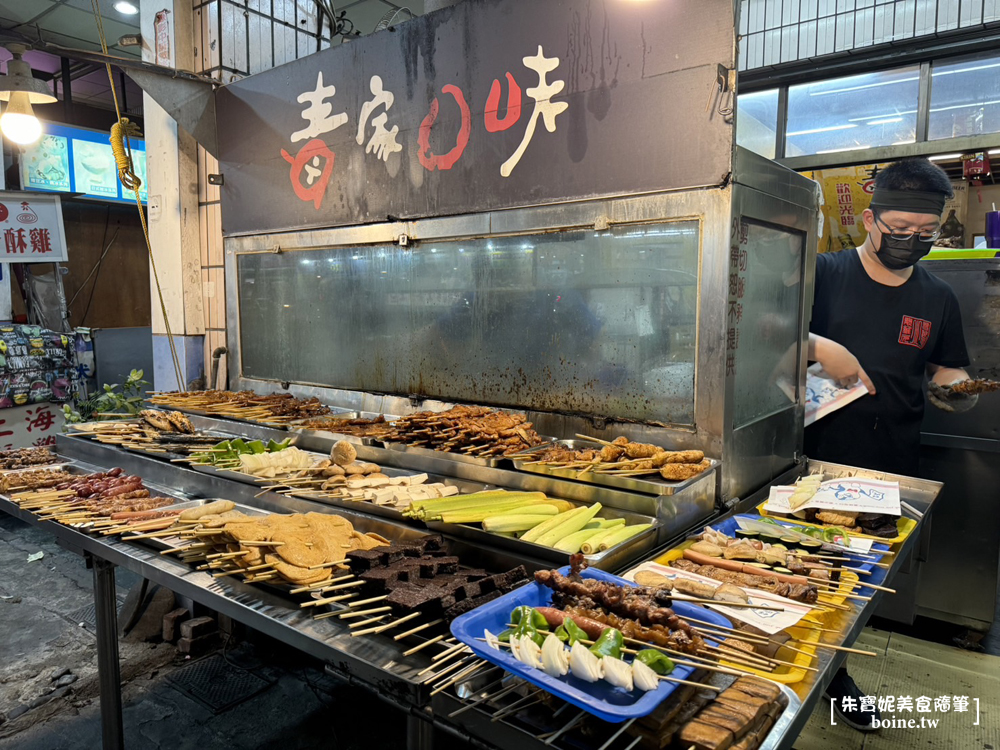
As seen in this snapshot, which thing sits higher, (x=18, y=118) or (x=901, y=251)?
(x=18, y=118)

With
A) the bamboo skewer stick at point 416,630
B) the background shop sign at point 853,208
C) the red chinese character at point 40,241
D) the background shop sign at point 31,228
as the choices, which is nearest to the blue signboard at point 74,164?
the background shop sign at point 31,228

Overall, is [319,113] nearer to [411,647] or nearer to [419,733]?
[411,647]

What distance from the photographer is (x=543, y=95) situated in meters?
4.27

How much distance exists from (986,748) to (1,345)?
10291mm

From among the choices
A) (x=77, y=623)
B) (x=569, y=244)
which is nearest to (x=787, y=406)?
(x=569, y=244)

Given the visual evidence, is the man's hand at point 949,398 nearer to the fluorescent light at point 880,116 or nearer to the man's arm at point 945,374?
the man's arm at point 945,374

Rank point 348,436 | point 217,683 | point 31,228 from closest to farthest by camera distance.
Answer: point 348,436
point 217,683
point 31,228

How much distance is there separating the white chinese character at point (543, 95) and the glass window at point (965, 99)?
3998mm

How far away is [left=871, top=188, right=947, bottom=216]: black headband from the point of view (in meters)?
5.34

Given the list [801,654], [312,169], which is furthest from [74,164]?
[801,654]

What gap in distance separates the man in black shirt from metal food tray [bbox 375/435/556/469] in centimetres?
272

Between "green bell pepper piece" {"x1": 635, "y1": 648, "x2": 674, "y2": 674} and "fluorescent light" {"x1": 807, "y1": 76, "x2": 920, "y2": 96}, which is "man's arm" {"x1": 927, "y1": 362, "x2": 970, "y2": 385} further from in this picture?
"green bell pepper piece" {"x1": 635, "y1": 648, "x2": 674, "y2": 674}

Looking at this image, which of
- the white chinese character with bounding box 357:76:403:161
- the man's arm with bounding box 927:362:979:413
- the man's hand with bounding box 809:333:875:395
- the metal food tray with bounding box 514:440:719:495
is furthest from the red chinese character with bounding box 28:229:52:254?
the man's arm with bounding box 927:362:979:413

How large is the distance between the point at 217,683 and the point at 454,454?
259 cm
